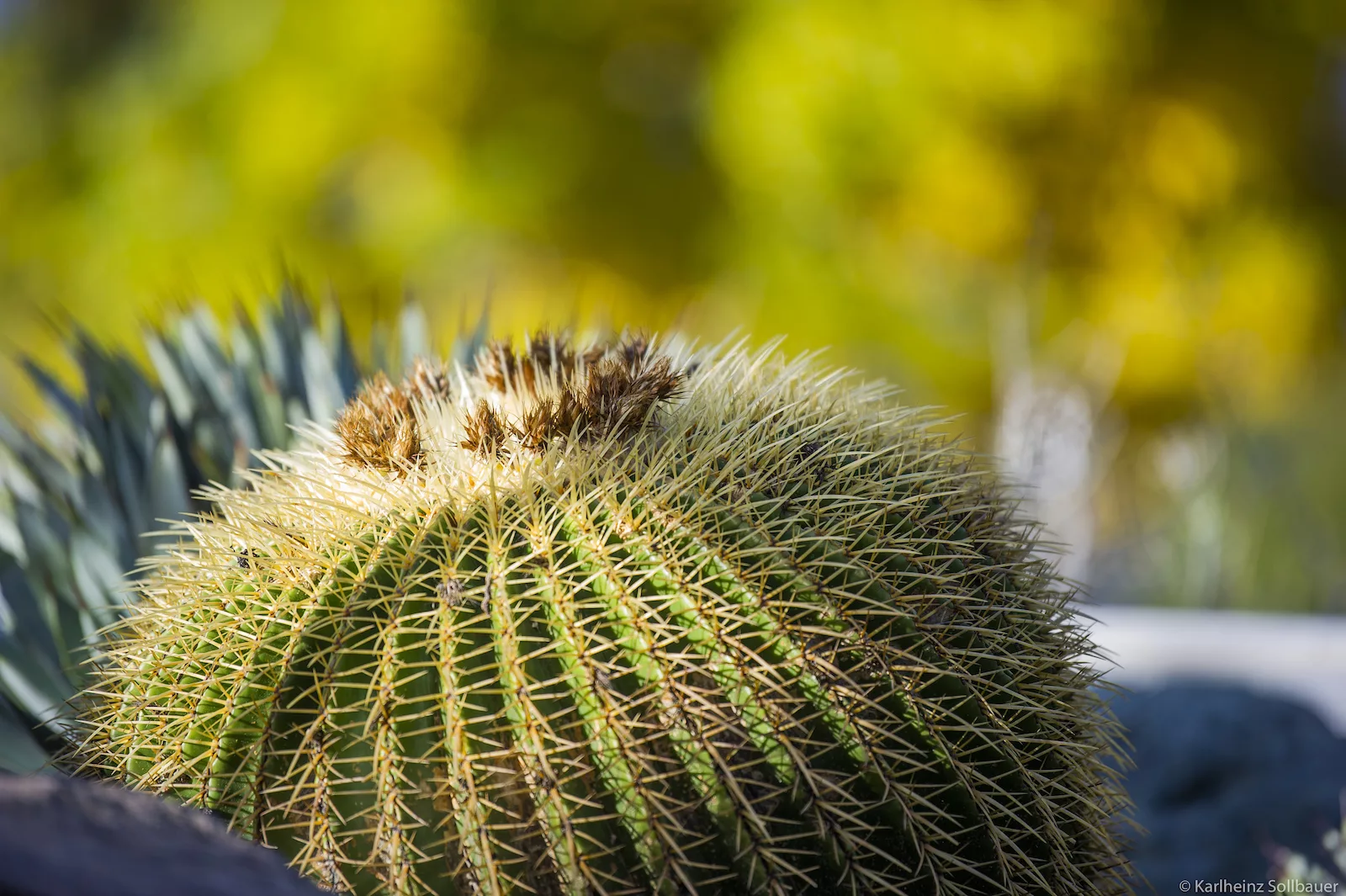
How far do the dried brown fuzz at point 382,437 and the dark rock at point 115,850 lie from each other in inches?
21.0

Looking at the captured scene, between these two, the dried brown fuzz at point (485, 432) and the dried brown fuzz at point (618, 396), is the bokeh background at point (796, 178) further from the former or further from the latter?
the dried brown fuzz at point (485, 432)

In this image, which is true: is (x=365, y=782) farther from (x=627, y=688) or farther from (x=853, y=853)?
(x=853, y=853)

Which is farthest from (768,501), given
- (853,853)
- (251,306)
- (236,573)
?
(251,306)

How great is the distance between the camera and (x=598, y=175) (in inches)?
570

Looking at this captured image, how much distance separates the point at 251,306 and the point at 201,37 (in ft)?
17.3

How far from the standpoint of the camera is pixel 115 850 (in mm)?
1126

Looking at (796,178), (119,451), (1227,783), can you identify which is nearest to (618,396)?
(119,451)

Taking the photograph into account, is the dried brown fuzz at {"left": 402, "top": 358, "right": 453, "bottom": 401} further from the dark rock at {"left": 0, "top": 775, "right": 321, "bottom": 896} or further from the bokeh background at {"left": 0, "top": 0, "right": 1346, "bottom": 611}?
the bokeh background at {"left": 0, "top": 0, "right": 1346, "bottom": 611}

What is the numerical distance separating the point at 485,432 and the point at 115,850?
0.71 m

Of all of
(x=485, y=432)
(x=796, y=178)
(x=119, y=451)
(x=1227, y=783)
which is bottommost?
(x=1227, y=783)

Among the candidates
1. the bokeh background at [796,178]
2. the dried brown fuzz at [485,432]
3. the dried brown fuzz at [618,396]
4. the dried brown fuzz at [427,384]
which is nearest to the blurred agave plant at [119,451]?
the dried brown fuzz at [427,384]

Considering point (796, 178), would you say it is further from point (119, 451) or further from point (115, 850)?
point (115, 850)

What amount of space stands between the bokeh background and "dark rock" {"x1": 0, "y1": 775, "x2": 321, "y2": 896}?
9.28 meters

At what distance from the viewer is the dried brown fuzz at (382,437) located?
1.61 meters
